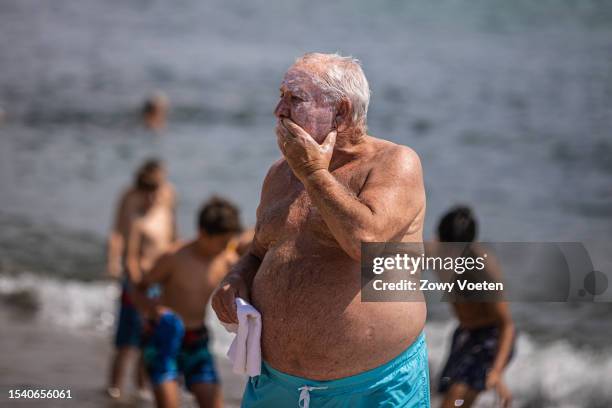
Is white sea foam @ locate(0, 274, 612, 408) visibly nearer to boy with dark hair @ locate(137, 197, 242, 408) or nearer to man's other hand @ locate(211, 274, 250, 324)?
boy with dark hair @ locate(137, 197, 242, 408)

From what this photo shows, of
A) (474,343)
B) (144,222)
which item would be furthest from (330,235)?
(144,222)

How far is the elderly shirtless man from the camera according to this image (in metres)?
3.14

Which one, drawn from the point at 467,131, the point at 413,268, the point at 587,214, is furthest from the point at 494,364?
the point at 467,131

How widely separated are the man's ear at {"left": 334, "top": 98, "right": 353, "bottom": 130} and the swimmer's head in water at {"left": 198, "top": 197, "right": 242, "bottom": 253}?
8.45ft

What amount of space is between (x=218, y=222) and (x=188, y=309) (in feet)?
1.76

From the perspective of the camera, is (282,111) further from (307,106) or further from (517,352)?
(517,352)

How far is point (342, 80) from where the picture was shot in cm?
321

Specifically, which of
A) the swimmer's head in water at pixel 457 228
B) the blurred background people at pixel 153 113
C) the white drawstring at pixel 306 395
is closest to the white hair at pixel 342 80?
the white drawstring at pixel 306 395

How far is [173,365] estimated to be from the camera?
559 cm

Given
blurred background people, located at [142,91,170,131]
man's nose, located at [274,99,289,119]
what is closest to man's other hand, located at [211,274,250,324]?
man's nose, located at [274,99,289,119]

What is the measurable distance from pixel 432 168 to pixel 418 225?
11.7 meters

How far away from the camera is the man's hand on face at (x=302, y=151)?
3033 mm

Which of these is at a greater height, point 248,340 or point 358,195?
point 358,195

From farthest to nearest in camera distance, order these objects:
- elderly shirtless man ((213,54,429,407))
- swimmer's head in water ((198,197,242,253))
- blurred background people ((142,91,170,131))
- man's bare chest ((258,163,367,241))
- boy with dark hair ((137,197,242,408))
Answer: blurred background people ((142,91,170,131)) < swimmer's head in water ((198,197,242,253)) < boy with dark hair ((137,197,242,408)) < man's bare chest ((258,163,367,241)) < elderly shirtless man ((213,54,429,407))
